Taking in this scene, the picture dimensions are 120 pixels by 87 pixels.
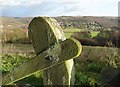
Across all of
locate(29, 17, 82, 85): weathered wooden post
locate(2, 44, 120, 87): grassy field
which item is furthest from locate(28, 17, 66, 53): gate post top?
locate(2, 44, 120, 87): grassy field

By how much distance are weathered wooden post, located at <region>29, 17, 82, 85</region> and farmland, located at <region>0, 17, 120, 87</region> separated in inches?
144

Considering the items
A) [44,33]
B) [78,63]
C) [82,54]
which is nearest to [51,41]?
[44,33]

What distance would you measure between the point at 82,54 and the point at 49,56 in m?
7.21

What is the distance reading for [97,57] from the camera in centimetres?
977

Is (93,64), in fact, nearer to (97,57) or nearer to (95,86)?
(97,57)

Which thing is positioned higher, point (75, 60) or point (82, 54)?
point (82, 54)

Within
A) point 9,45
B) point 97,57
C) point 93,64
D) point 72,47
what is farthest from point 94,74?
point 72,47

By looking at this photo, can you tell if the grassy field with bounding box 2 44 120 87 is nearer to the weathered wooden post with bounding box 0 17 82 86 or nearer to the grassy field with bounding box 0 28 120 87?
the grassy field with bounding box 0 28 120 87

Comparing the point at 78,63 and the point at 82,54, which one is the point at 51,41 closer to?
the point at 78,63

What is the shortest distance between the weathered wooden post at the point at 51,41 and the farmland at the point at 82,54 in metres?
3.66

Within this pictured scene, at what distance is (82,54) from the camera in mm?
9820

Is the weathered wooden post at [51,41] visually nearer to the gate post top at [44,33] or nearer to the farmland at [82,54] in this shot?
the gate post top at [44,33]

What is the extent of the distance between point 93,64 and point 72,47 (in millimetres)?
6650

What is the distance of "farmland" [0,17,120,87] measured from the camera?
7734 mm
